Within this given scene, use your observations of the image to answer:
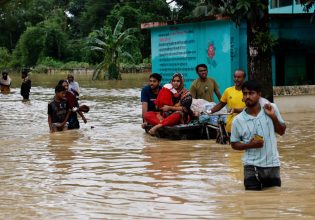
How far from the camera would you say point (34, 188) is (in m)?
7.95

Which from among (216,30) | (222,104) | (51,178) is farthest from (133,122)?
(51,178)

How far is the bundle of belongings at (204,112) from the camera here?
12.3 meters

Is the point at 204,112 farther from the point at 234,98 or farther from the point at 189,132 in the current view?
the point at 234,98

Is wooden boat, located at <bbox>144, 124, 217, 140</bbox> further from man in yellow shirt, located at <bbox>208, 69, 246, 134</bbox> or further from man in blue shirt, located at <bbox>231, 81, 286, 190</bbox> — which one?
man in blue shirt, located at <bbox>231, 81, 286, 190</bbox>

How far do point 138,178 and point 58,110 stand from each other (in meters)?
5.31

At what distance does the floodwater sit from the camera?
654cm

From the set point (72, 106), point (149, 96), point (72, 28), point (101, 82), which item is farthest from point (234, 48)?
point (72, 28)

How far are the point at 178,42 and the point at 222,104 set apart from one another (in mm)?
9597

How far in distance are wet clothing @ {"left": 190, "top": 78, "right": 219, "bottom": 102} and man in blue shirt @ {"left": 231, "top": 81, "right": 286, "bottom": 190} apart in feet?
19.2

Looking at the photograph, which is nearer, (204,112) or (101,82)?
(204,112)

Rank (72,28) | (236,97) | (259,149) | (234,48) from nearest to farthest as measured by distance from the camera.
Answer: (259,149) → (236,97) → (234,48) → (72,28)

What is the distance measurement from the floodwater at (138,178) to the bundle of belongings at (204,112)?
0.40 meters

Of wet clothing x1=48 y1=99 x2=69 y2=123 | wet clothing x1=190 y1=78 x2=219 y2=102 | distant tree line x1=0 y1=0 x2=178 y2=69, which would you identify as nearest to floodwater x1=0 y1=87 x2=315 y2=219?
wet clothing x1=48 y1=99 x2=69 y2=123

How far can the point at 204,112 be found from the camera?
39.8ft
